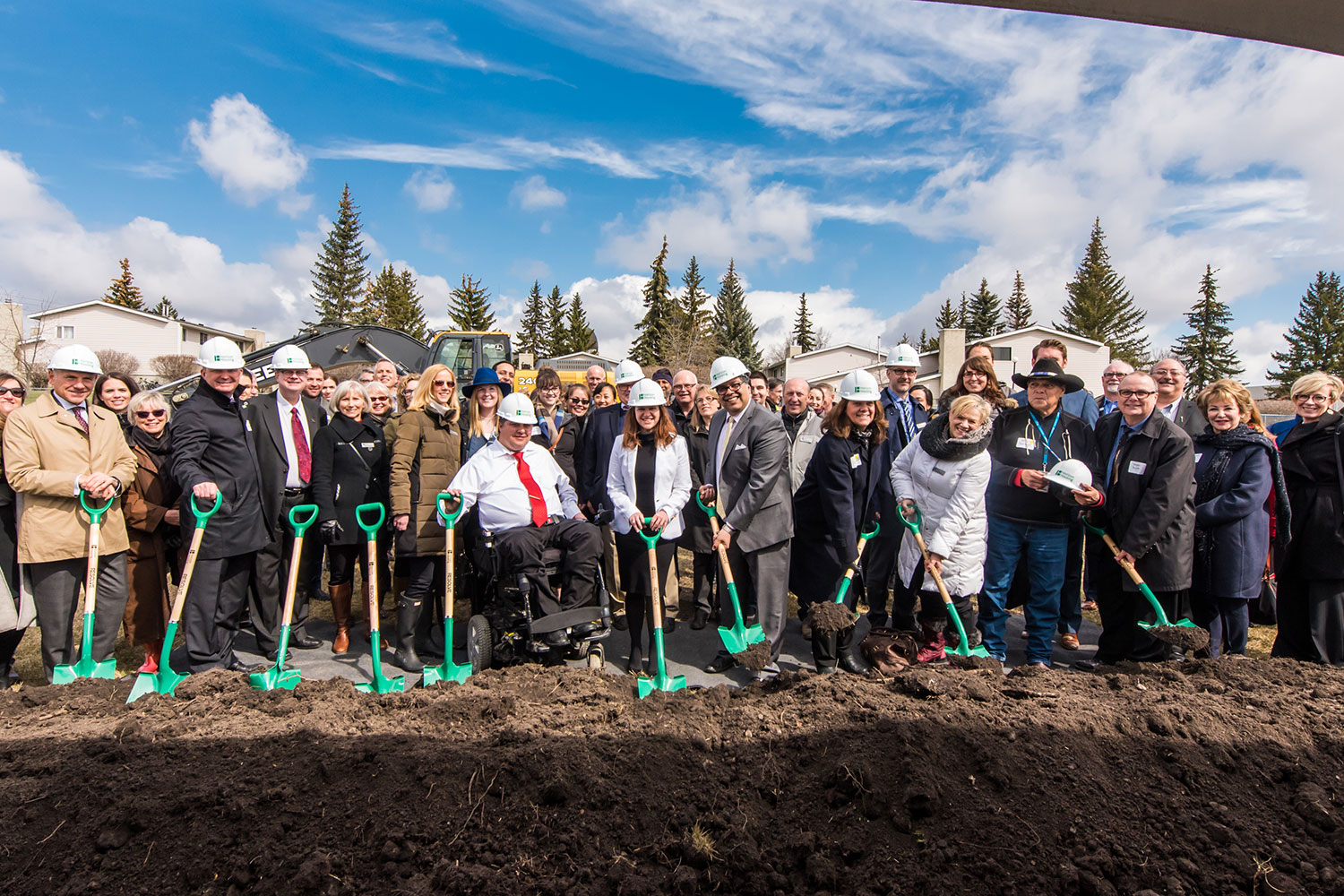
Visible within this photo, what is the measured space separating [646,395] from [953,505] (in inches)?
82.3

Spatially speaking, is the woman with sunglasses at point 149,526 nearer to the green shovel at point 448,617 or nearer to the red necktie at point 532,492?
the green shovel at point 448,617

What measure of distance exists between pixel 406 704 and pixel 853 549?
300cm

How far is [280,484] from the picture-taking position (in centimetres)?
459

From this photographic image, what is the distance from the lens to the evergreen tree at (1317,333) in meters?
41.1

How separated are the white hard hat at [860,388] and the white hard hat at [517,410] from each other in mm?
2164

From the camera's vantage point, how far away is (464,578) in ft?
18.2

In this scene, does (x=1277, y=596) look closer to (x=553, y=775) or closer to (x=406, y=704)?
(x=553, y=775)

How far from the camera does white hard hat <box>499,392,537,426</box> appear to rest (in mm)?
4570

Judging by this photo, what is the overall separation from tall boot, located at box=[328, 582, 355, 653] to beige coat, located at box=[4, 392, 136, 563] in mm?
1335

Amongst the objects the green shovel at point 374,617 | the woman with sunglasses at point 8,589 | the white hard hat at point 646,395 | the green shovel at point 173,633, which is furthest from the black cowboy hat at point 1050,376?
the woman with sunglasses at point 8,589

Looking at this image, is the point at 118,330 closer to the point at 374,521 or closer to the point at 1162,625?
the point at 374,521

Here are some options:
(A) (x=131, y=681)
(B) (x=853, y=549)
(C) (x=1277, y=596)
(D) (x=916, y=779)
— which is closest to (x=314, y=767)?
(A) (x=131, y=681)

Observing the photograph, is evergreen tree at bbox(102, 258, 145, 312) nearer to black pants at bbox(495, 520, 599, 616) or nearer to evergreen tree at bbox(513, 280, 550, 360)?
evergreen tree at bbox(513, 280, 550, 360)

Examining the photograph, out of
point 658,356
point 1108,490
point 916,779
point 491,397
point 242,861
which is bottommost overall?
point 242,861
